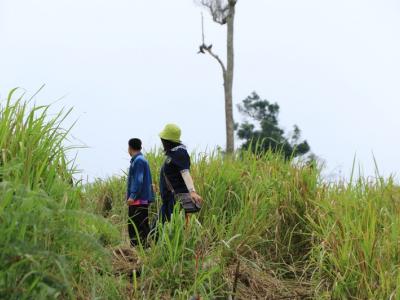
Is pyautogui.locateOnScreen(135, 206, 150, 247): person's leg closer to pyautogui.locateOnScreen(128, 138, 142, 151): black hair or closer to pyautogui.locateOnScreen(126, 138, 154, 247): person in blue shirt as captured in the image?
pyautogui.locateOnScreen(126, 138, 154, 247): person in blue shirt

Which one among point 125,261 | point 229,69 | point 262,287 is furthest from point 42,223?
point 229,69

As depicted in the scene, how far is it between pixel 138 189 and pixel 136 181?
0.09 m

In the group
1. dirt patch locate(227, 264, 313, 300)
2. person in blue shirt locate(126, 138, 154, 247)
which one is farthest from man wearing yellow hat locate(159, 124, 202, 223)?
dirt patch locate(227, 264, 313, 300)

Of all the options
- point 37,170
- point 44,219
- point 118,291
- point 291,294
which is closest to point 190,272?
point 118,291

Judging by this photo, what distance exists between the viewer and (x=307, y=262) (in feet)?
24.8

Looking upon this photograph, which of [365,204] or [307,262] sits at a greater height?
[365,204]

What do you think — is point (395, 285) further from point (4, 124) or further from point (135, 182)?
point (4, 124)

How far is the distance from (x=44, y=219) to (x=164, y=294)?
2.02m

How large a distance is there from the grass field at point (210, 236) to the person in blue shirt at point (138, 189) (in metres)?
0.62

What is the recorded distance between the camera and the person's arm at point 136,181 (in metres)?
7.81

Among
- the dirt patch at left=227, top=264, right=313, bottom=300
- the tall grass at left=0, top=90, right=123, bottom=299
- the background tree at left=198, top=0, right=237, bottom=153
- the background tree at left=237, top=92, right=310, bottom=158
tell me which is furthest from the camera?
the background tree at left=237, top=92, right=310, bottom=158

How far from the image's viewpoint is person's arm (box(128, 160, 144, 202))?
308 inches

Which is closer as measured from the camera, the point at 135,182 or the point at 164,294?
the point at 164,294

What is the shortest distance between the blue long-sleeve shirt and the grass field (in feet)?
2.33
